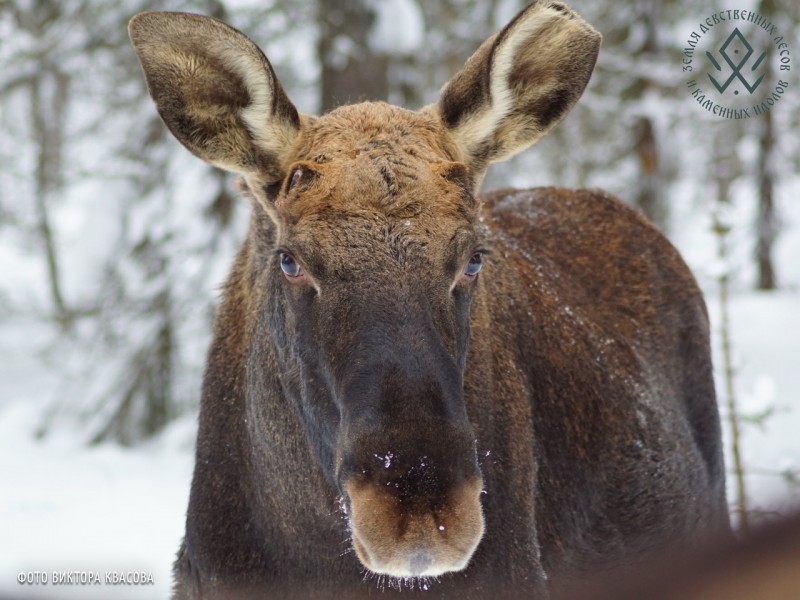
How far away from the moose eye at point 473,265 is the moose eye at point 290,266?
0.58 m

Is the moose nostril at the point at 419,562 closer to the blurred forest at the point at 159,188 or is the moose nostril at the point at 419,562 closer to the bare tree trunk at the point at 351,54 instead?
the blurred forest at the point at 159,188

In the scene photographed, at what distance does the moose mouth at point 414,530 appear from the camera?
7.72 feet

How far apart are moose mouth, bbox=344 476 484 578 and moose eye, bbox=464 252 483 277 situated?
914 millimetres

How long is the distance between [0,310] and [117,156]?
825cm

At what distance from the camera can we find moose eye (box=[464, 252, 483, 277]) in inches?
123

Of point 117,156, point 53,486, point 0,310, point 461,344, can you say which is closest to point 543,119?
point 461,344

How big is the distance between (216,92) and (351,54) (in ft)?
18.9

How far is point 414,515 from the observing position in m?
Result: 2.37

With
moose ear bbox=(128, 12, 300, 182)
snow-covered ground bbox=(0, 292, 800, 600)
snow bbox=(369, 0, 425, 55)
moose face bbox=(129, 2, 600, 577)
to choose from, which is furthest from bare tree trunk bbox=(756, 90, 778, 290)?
moose ear bbox=(128, 12, 300, 182)

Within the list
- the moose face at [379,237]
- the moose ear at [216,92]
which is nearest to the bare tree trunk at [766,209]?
the moose face at [379,237]

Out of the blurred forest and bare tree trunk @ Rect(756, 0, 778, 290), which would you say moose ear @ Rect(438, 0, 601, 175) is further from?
bare tree trunk @ Rect(756, 0, 778, 290)

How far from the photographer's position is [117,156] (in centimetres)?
Answer: 1095

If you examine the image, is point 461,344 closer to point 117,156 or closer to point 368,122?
point 368,122

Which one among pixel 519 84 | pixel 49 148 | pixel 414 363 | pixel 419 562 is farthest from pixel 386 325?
pixel 49 148
